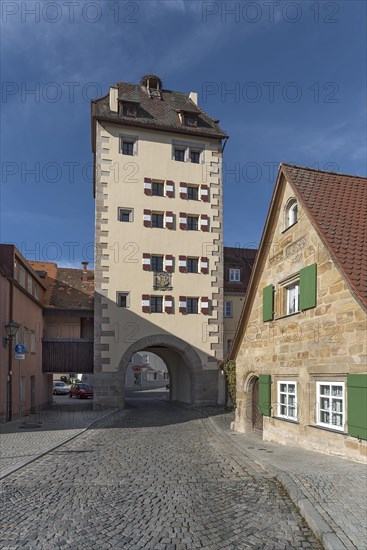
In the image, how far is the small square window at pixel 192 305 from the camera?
97.8 feet

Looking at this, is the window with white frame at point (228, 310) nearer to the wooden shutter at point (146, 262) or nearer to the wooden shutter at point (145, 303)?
the wooden shutter at point (145, 303)

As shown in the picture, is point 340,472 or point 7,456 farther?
point 7,456

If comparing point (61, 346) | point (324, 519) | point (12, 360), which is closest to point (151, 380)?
point (61, 346)

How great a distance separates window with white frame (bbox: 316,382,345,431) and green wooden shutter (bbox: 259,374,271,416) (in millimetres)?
3098

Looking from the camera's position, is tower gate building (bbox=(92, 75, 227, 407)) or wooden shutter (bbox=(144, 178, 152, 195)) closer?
tower gate building (bbox=(92, 75, 227, 407))

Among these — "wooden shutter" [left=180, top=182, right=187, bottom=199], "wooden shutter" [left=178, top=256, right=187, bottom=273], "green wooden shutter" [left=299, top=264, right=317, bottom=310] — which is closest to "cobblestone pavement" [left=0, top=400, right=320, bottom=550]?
"green wooden shutter" [left=299, top=264, right=317, bottom=310]

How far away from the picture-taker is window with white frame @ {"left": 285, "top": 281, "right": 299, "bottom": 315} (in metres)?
14.4

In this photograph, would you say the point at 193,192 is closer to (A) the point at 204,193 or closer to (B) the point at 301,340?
(A) the point at 204,193

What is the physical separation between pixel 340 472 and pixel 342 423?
2050mm

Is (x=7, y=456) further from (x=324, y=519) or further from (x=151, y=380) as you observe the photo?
(x=151, y=380)

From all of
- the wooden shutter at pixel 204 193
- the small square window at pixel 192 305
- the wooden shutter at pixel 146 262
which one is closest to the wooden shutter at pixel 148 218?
the wooden shutter at pixel 146 262

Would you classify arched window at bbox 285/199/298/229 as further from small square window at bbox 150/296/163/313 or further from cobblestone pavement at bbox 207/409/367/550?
small square window at bbox 150/296/163/313

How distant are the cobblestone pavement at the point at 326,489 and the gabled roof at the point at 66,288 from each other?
19850 mm

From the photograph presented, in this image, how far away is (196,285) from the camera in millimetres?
29938
